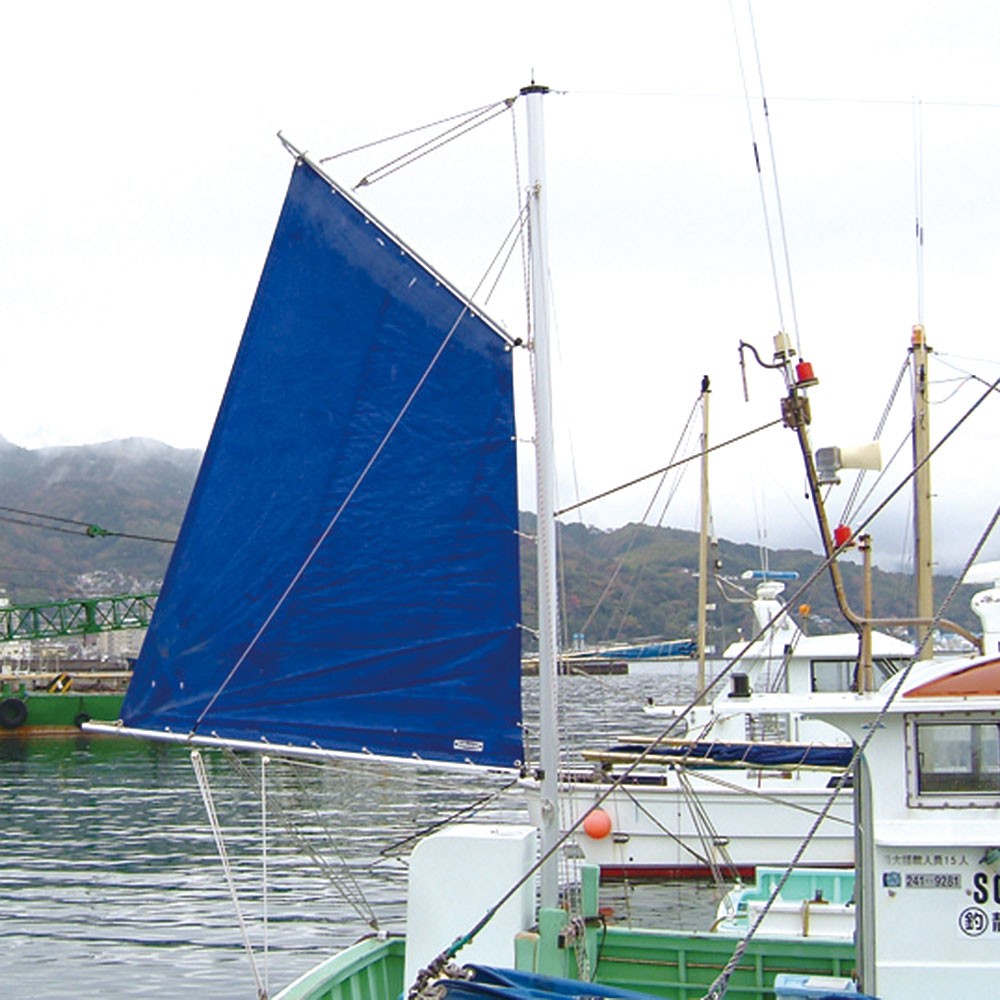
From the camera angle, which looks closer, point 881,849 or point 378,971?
point 881,849

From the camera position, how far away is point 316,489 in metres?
14.6

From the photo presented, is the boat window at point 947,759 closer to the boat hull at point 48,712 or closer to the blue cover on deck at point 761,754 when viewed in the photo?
the blue cover on deck at point 761,754

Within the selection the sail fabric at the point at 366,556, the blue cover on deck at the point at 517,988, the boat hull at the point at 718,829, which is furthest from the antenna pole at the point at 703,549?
the blue cover on deck at the point at 517,988

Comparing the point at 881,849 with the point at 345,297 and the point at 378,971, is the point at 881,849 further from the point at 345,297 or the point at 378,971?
the point at 345,297

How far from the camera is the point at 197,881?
30.2m

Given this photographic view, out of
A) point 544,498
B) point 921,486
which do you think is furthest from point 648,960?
point 921,486

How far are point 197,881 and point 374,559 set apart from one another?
18222 mm

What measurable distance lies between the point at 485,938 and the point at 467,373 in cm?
560

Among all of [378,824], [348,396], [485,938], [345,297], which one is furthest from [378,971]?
[378,824]

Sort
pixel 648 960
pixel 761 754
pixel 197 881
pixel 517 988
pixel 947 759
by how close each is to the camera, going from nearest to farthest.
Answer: pixel 517 988, pixel 947 759, pixel 648 960, pixel 761 754, pixel 197 881

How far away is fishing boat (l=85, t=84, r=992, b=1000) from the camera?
14219 millimetres

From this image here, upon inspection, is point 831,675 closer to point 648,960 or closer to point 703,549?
point 703,549

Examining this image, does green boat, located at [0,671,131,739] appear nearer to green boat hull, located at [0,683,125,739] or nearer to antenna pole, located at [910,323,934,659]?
green boat hull, located at [0,683,125,739]

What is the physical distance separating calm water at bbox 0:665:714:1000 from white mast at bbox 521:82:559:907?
3.67 ft
